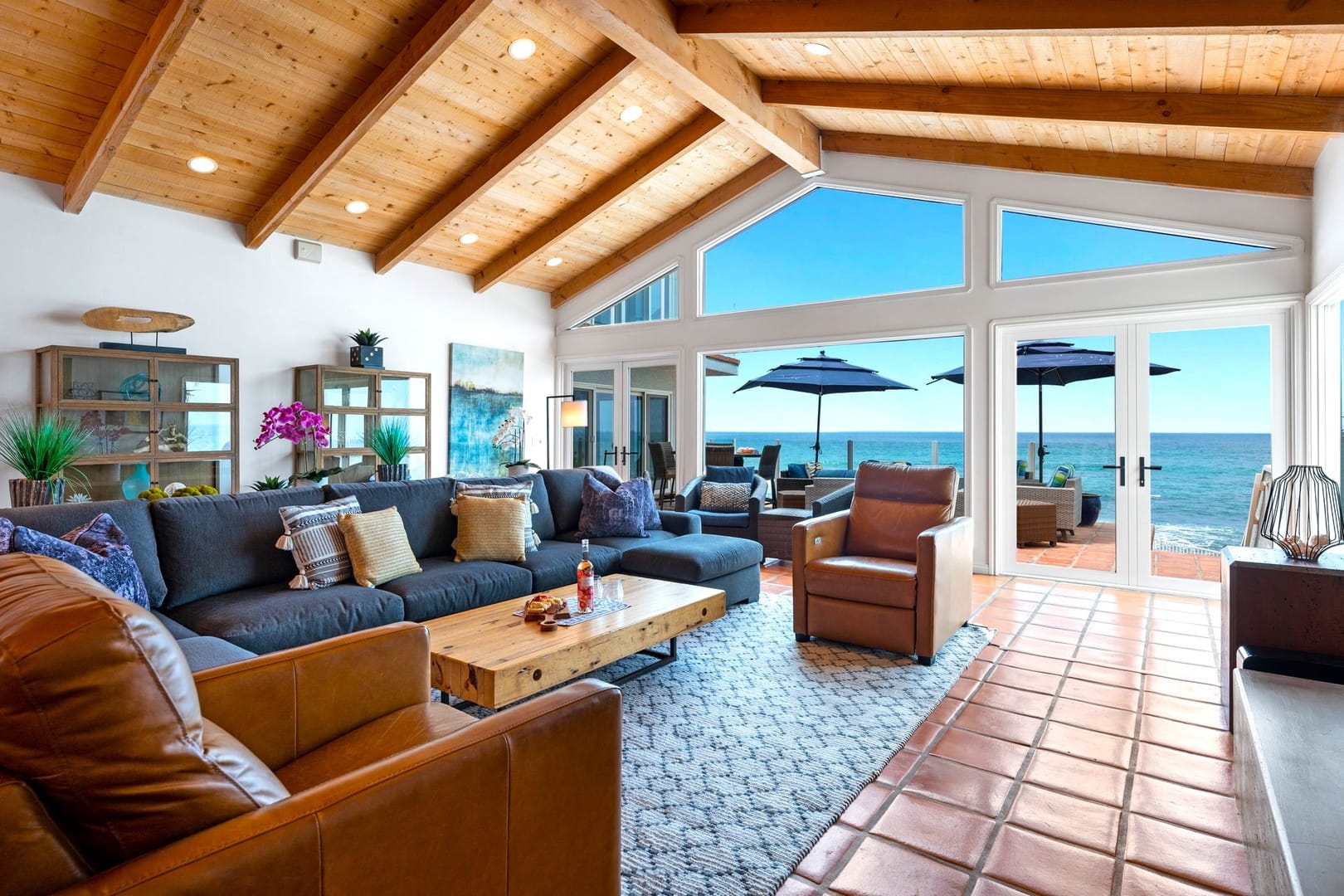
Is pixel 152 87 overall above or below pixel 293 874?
above

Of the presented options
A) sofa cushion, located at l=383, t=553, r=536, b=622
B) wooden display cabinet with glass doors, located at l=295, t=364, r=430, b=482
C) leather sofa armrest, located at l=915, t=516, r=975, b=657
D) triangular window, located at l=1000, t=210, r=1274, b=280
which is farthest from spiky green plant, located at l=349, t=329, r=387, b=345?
triangular window, located at l=1000, t=210, r=1274, b=280

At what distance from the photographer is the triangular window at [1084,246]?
4.71 meters

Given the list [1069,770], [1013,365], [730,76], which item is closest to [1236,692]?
[1069,770]

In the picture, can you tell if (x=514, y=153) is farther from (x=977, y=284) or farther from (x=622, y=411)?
(x=977, y=284)

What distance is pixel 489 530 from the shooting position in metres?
3.73

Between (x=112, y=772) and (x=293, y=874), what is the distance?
0.25 metres

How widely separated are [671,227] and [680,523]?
12.1ft

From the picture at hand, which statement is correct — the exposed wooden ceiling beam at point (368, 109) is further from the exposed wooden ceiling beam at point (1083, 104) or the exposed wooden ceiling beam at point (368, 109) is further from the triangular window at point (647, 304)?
the triangular window at point (647, 304)

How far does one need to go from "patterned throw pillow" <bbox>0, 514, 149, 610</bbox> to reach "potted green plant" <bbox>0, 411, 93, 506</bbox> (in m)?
0.86

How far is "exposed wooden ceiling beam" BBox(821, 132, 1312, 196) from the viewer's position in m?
4.31

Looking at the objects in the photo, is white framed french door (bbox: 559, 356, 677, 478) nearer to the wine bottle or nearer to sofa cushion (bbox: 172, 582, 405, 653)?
the wine bottle

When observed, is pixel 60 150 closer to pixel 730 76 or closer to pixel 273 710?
pixel 730 76

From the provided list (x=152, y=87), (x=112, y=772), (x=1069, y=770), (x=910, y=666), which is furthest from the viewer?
(x=152, y=87)

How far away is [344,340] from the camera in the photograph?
6203 millimetres
